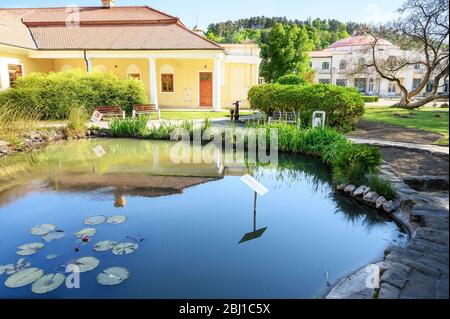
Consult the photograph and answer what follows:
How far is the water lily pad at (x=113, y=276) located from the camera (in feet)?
11.4

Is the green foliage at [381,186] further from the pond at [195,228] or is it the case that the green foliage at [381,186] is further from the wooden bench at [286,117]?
the wooden bench at [286,117]

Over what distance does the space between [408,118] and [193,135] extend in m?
9.84

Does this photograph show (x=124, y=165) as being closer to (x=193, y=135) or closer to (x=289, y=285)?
(x=193, y=135)

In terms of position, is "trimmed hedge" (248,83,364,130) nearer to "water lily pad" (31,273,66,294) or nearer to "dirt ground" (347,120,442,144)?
"dirt ground" (347,120,442,144)

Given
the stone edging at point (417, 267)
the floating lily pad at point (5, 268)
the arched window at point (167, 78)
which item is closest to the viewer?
the stone edging at point (417, 267)

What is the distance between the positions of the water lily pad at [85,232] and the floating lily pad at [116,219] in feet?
1.06

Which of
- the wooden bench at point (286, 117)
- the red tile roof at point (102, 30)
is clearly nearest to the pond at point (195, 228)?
the wooden bench at point (286, 117)

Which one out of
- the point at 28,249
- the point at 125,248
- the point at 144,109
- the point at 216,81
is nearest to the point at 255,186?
the point at 125,248

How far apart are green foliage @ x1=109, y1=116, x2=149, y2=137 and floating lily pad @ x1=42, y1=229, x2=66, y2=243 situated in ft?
25.5

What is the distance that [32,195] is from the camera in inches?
245

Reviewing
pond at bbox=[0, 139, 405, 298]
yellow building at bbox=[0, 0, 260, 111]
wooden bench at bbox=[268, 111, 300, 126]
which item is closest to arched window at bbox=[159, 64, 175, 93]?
yellow building at bbox=[0, 0, 260, 111]

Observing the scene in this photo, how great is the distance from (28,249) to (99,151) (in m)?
6.28

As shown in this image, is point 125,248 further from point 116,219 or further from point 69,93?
point 69,93

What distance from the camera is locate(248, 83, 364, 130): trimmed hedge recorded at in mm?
11741
